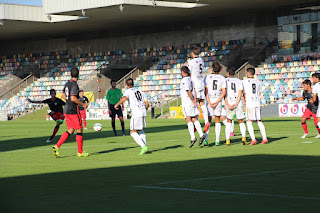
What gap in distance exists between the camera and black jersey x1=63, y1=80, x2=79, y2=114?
527 inches

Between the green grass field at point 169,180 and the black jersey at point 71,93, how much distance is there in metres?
1.08

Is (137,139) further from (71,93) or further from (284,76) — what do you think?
(284,76)

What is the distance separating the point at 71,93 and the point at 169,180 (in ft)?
16.2

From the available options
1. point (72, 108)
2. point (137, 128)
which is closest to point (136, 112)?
point (137, 128)

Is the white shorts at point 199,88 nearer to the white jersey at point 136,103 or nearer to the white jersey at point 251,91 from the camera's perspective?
the white jersey at point 251,91

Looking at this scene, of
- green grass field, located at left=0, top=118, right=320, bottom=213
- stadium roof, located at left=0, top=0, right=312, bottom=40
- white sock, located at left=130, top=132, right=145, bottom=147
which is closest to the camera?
green grass field, located at left=0, top=118, right=320, bottom=213

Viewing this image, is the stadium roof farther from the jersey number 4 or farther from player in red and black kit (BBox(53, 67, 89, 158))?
player in red and black kit (BBox(53, 67, 89, 158))

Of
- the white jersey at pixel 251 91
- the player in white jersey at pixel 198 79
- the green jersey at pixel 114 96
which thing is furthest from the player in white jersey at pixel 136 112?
the green jersey at pixel 114 96

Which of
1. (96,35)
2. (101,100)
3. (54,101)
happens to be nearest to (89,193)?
(54,101)

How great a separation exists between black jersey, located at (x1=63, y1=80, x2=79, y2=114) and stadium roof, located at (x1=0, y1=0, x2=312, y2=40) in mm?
27208

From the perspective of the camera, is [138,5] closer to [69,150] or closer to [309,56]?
[309,56]

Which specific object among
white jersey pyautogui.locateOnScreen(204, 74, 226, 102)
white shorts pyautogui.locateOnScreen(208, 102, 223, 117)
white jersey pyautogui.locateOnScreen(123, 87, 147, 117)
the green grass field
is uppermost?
white jersey pyautogui.locateOnScreen(204, 74, 226, 102)

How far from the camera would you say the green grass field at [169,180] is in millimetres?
6949

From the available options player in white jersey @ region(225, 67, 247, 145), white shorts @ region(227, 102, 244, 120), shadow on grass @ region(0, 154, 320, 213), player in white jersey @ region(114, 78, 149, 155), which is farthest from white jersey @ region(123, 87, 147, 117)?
white shorts @ region(227, 102, 244, 120)
